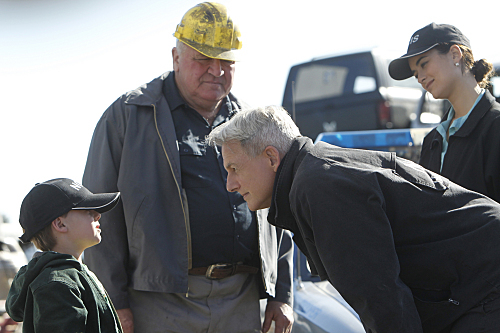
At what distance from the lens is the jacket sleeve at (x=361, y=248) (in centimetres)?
156

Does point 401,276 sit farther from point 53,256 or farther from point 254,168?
point 53,256

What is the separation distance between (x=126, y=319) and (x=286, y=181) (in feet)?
3.87

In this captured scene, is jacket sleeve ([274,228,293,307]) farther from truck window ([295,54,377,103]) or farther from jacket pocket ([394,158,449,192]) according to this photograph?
truck window ([295,54,377,103])

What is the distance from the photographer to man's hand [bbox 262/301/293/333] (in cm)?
274

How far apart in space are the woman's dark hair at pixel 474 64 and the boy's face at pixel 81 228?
6.17 ft

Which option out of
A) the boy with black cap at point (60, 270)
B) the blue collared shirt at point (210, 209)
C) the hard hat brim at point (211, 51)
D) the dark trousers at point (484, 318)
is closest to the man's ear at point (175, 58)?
the hard hat brim at point (211, 51)

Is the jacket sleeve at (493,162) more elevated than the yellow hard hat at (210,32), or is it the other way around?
the yellow hard hat at (210,32)

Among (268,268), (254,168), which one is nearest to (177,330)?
(268,268)

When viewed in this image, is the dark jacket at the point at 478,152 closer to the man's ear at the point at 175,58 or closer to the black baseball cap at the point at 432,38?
the black baseball cap at the point at 432,38

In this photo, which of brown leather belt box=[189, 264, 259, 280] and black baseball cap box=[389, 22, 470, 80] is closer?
brown leather belt box=[189, 264, 259, 280]

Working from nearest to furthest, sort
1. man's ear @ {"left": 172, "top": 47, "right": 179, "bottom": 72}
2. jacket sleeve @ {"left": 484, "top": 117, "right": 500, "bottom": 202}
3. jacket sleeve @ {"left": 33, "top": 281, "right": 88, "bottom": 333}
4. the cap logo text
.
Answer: jacket sleeve @ {"left": 33, "top": 281, "right": 88, "bottom": 333}
the cap logo text
jacket sleeve @ {"left": 484, "top": 117, "right": 500, "bottom": 202}
man's ear @ {"left": 172, "top": 47, "right": 179, "bottom": 72}

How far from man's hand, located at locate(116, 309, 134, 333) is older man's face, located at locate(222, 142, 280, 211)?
0.91 metres

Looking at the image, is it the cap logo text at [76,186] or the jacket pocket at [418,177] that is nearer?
the jacket pocket at [418,177]

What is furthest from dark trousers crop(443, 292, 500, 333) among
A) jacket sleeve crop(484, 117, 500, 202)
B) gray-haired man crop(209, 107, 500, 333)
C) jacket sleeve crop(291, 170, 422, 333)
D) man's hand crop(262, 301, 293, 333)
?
man's hand crop(262, 301, 293, 333)
